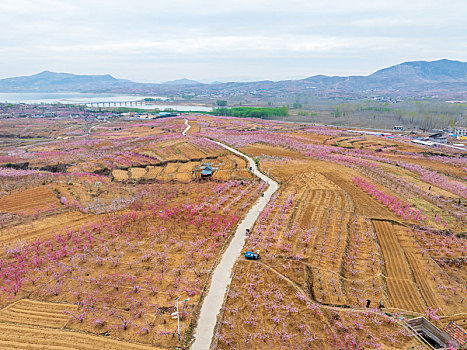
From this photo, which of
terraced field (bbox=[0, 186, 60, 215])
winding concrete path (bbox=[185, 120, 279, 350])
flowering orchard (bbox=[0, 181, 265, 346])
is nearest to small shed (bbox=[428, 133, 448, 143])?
winding concrete path (bbox=[185, 120, 279, 350])

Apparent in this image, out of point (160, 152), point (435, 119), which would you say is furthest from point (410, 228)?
point (435, 119)

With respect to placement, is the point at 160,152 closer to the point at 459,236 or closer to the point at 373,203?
the point at 373,203

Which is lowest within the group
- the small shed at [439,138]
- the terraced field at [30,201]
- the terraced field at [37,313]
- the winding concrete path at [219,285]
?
the terraced field at [37,313]

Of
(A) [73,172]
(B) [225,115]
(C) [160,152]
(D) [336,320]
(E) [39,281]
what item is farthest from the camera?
(B) [225,115]

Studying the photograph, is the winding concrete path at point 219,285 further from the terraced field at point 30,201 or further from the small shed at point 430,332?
the terraced field at point 30,201

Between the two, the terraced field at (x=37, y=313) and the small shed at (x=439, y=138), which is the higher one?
the small shed at (x=439, y=138)

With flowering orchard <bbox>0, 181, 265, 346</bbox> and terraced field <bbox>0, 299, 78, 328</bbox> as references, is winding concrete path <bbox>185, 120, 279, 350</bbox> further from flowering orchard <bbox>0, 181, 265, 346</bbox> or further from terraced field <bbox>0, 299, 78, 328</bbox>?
terraced field <bbox>0, 299, 78, 328</bbox>

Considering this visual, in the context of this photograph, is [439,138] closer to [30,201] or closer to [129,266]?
[129,266]

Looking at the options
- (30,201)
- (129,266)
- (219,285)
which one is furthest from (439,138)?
(30,201)

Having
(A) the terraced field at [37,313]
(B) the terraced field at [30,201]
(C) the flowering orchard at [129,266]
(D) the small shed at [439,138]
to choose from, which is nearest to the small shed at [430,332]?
(C) the flowering orchard at [129,266]

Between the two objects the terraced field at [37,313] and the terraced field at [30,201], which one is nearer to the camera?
the terraced field at [37,313]

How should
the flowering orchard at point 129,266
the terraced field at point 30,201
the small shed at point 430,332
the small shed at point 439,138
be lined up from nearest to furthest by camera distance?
1. the small shed at point 430,332
2. the flowering orchard at point 129,266
3. the terraced field at point 30,201
4. the small shed at point 439,138
